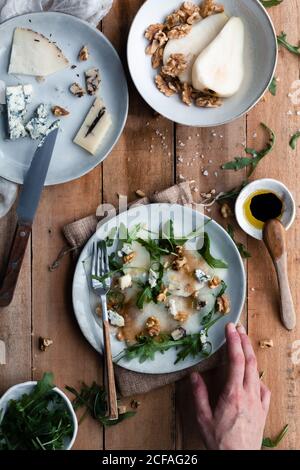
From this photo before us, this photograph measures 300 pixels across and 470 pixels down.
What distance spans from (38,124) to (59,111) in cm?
5

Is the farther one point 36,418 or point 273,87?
point 273,87

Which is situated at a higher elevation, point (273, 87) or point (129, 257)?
point (273, 87)

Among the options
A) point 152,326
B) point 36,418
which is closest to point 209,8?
point 152,326

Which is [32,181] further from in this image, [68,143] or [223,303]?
[223,303]

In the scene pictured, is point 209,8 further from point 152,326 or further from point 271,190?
point 152,326

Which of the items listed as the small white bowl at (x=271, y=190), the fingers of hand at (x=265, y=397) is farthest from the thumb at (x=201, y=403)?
the small white bowl at (x=271, y=190)

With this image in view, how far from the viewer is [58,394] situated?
4.52ft

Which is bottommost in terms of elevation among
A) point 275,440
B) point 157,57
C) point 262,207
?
point 275,440

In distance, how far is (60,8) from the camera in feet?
4.66

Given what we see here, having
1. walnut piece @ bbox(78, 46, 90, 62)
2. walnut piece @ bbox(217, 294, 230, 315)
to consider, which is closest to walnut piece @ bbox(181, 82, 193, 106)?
walnut piece @ bbox(78, 46, 90, 62)

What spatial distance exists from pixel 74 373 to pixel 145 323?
206 millimetres

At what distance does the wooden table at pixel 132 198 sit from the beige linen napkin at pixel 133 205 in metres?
0.03

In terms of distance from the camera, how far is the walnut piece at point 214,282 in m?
1.43
